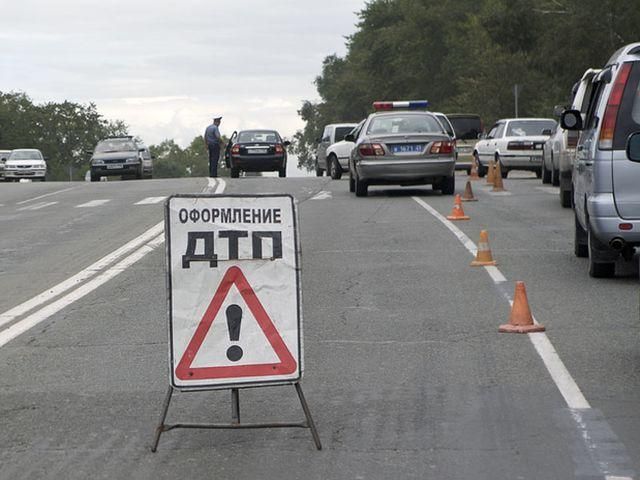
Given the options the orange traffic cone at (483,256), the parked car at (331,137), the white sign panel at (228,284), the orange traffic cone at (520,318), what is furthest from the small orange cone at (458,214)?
the parked car at (331,137)

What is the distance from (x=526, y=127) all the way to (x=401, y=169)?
37.0 feet

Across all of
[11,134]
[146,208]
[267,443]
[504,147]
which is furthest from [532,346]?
[11,134]

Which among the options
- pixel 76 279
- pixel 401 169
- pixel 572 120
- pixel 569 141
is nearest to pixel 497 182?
pixel 401 169

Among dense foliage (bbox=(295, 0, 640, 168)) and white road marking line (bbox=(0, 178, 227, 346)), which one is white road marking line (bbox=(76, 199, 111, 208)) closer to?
white road marking line (bbox=(0, 178, 227, 346))

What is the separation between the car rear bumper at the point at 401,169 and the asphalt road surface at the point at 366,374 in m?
8.41

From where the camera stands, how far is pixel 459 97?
8519cm

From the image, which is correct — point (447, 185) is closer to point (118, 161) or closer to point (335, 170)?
point (335, 170)

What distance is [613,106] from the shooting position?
1230cm

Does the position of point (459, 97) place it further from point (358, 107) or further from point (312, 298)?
point (312, 298)

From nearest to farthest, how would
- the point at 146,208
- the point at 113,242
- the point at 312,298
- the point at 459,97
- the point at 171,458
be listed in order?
1. the point at 171,458
2. the point at 312,298
3. the point at 113,242
4. the point at 146,208
5. the point at 459,97

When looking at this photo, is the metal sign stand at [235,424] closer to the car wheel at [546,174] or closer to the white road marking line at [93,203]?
the white road marking line at [93,203]

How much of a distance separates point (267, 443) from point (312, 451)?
0.93ft

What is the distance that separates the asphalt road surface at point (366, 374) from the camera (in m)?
6.59

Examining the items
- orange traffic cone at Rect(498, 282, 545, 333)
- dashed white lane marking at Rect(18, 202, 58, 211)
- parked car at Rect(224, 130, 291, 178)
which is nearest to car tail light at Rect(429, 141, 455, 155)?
dashed white lane marking at Rect(18, 202, 58, 211)
